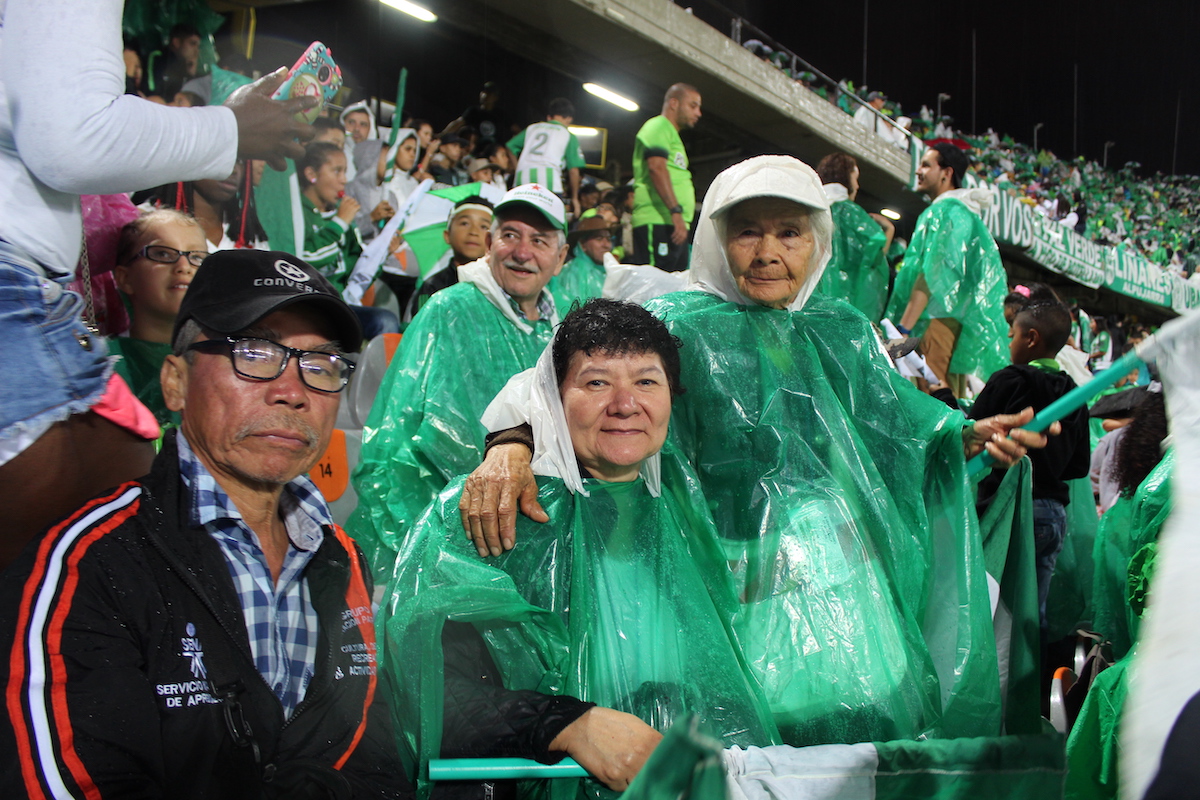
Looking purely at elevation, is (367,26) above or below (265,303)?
above

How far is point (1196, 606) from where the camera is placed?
81 centimetres

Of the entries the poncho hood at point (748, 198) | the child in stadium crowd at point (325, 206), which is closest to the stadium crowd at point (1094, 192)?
the child in stadium crowd at point (325, 206)

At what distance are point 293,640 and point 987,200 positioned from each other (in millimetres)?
4297

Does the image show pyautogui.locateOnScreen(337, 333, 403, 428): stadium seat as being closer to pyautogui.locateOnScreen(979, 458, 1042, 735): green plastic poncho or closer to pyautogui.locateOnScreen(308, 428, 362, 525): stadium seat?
pyautogui.locateOnScreen(308, 428, 362, 525): stadium seat

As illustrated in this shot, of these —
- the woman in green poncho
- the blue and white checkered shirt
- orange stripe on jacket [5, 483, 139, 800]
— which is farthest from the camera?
the woman in green poncho

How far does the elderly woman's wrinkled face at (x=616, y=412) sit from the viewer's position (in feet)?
6.33

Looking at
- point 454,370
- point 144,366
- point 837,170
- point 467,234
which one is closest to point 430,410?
point 454,370

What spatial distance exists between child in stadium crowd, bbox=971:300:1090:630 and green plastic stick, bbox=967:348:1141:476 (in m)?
0.96

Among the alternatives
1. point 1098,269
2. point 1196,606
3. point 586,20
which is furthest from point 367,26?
point 1098,269

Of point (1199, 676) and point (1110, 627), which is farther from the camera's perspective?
point (1110, 627)

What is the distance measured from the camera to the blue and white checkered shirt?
4.42 ft

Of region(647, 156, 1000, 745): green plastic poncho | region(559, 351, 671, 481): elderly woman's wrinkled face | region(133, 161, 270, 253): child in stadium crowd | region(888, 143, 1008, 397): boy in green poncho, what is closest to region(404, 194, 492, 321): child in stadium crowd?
region(133, 161, 270, 253): child in stadium crowd

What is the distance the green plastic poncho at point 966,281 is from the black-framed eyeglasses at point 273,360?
3586 mm

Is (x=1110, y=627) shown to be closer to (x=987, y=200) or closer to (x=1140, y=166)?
(x=987, y=200)
